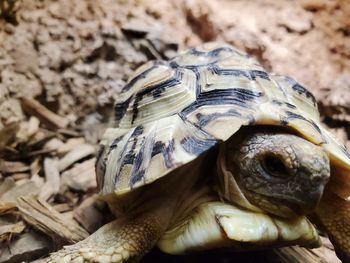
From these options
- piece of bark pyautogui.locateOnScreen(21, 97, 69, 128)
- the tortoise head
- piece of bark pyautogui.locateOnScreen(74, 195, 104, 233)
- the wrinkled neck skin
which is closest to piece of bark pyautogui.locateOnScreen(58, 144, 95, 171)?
piece of bark pyautogui.locateOnScreen(21, 97, 69, 128)

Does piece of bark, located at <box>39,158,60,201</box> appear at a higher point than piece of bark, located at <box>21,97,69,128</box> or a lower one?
lower

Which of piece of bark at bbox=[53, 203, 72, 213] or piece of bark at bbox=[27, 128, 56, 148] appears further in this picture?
piece of bark at bbox=[27, 128, 56, 148]

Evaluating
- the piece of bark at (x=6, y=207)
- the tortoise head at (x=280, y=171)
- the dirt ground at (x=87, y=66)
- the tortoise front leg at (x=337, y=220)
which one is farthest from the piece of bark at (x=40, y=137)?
the tortoise front leg at (x=337, y=220)

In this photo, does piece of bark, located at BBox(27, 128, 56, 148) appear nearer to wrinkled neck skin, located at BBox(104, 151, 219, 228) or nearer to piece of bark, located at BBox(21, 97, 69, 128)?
piece of bark, located at BBox(21, 97, 69, 128)

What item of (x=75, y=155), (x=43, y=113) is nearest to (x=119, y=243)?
(x=75, y=155)

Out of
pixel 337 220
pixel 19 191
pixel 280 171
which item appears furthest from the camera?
pixel 19 191

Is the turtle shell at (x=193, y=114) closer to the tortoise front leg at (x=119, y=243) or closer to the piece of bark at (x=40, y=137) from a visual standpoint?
the tortoise front leg at (x=119, y=243)

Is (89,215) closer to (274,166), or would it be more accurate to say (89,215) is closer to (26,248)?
(26,248)
